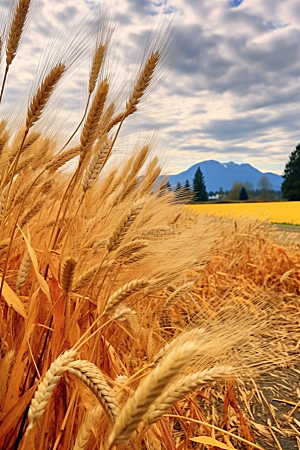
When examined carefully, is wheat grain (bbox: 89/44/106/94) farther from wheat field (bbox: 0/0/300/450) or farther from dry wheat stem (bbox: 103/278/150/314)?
dry wheat stem (bbox: 103/278/150/314)

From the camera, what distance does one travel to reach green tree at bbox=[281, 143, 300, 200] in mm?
35625

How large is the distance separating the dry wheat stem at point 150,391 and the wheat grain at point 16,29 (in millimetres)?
972

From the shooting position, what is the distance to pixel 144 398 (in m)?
0.42

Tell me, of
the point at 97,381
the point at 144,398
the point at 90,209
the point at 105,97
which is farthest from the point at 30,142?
the point at 144,398

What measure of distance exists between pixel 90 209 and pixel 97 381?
3.19ft

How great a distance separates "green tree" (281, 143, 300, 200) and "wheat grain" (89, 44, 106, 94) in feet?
121

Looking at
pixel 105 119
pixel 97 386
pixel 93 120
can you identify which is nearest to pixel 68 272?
pixel 97 386

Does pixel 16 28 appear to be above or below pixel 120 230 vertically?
above

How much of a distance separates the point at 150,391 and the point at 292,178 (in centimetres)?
3970

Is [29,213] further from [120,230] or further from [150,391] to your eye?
[150,391]

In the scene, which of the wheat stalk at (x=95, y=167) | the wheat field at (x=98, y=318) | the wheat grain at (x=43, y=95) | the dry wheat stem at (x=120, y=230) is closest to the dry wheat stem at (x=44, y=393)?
the wheat field at (x=98, y=318)

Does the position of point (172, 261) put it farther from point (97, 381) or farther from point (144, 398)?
point (144, 398)

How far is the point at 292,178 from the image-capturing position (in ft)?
121

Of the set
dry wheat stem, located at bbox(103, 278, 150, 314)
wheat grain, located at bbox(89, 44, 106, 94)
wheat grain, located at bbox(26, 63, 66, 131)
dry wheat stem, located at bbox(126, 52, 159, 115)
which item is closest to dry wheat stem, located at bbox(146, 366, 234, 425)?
dry wheat stem, located at bbox(103, 278, 150, 314)
